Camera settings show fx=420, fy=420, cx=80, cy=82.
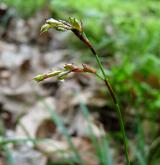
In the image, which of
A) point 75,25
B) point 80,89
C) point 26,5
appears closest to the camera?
point 75,25

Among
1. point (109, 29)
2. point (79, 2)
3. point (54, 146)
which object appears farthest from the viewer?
point (79, 2)

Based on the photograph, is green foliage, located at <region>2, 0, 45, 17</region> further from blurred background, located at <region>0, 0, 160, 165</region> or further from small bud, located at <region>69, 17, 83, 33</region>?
small bud, located at <region>69, 17, 83, 33</region>

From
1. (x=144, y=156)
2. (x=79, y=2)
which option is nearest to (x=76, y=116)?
(x=144, y=156)

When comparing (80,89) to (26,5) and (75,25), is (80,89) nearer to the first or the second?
(26,5)

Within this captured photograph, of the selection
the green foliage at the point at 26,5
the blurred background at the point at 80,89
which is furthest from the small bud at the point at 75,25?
the green foliage at the point at 26,5

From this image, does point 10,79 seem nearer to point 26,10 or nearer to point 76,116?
point 76,116

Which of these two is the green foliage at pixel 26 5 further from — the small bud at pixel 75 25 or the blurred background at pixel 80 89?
the small bud at pixel 75 25

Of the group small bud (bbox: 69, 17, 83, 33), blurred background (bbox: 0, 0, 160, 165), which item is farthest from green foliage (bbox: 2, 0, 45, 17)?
small bud (bbox: 69, 17, 83, 33)

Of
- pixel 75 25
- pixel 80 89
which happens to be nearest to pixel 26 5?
pixel 80 89

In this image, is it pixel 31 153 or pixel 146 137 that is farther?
pixel 146 137
